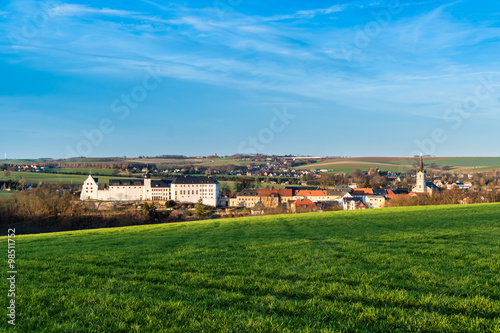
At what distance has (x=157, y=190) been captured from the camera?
138 meters

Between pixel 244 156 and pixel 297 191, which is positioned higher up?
pixel 244 156

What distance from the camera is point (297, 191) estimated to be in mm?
133500

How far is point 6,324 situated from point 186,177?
131 meters

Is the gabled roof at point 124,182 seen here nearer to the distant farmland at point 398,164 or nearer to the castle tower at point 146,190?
the castle tower at point 146,190

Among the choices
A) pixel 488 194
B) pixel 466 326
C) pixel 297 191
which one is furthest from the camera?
pixel 297 191

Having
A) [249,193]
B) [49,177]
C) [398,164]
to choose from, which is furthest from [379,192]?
[49,177]

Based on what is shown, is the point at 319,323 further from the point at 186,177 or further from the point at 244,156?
the point at 244,156

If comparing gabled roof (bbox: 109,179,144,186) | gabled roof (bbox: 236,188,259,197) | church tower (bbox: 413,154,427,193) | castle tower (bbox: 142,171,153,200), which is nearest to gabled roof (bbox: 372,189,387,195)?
church tower (bbox: 413,154,427,193)

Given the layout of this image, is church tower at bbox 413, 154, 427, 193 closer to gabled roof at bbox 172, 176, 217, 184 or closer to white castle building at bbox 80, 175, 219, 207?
white castle building at bbox 80, 175, 219, 207

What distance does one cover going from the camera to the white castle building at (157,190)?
132m

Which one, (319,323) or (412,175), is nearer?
(319,323)

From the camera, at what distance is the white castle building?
434 feet

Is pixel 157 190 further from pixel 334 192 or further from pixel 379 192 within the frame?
pixel 379 192

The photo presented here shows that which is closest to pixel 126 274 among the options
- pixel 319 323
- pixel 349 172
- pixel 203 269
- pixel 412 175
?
pixel 203 269
